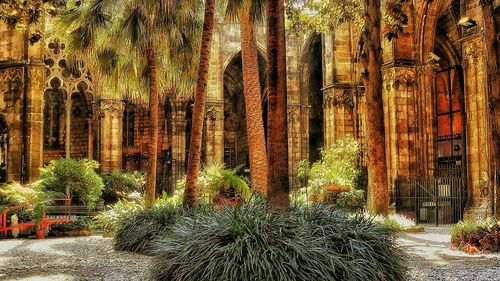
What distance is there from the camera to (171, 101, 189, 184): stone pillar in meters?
32.3

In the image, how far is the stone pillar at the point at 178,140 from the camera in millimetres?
32281

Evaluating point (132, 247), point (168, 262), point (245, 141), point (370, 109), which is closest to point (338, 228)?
point (168, 262)

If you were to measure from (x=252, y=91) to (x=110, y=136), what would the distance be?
15.1 metres

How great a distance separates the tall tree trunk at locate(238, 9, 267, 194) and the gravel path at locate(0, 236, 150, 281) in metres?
3.75

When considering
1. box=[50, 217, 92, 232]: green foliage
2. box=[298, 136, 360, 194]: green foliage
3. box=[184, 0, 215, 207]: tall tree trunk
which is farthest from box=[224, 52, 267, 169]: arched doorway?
box=[184, 0, 215, 207]: tall tree trunk

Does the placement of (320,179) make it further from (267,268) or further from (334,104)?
(267,268)

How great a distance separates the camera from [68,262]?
10.7m

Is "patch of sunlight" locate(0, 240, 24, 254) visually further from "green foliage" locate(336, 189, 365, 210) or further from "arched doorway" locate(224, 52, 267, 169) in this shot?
"arched doorway" locate(224, 52, 267, 169)

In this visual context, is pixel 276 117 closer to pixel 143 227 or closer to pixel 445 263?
pixel 445 263

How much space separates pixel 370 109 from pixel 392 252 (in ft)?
25.9

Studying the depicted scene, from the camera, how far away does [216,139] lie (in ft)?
102

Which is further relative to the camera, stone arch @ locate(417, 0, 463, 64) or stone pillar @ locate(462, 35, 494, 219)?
stone arch @ locate(417, 0, 463, 64)

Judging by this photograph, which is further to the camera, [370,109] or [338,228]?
[370,109]

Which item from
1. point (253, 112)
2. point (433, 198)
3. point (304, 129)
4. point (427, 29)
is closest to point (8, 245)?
point (253, 112)
